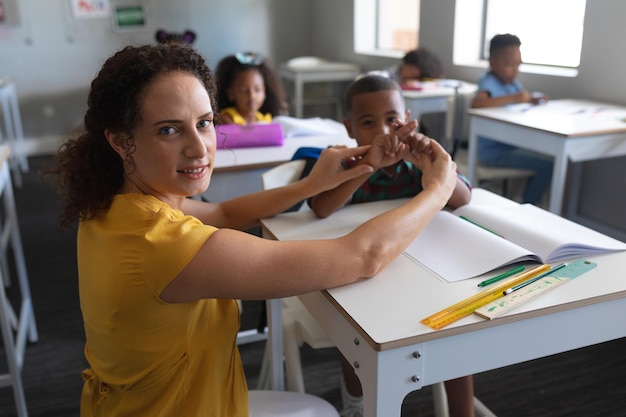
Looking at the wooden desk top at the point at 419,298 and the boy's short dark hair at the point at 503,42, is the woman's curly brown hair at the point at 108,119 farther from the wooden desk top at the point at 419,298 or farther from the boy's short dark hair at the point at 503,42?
the boy's short dark hair at the point at 503,42

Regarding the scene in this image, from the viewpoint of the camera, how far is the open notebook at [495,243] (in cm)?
104

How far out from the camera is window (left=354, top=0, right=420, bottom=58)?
17.8 ft

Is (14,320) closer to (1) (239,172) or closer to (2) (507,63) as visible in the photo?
(1) (239,172)

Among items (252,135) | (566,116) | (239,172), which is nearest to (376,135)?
(239,172)

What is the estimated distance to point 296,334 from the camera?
57.1 inches

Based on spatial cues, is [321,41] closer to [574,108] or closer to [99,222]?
[574,108]

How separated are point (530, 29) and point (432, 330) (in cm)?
366

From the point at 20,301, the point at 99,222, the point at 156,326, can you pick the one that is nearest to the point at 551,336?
the point at 156,326

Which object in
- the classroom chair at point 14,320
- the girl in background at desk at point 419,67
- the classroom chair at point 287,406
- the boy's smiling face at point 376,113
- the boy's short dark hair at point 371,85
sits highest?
the boy's short dark hair at point 371,85

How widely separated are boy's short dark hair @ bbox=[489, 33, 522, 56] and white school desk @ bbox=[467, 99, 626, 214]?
1.59 feet

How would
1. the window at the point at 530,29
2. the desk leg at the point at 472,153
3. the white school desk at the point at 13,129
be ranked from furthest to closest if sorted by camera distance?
the white school desk at the point at 13,129, the window at the point at 530,29, the desk leg at the point at 472,153

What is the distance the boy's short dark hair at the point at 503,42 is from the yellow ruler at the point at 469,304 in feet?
8.88

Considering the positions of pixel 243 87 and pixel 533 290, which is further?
pixel 243 87

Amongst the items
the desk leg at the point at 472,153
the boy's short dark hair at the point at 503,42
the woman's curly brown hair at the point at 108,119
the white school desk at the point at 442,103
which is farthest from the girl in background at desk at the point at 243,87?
the woman's curly brown hair at the point at 108,119
